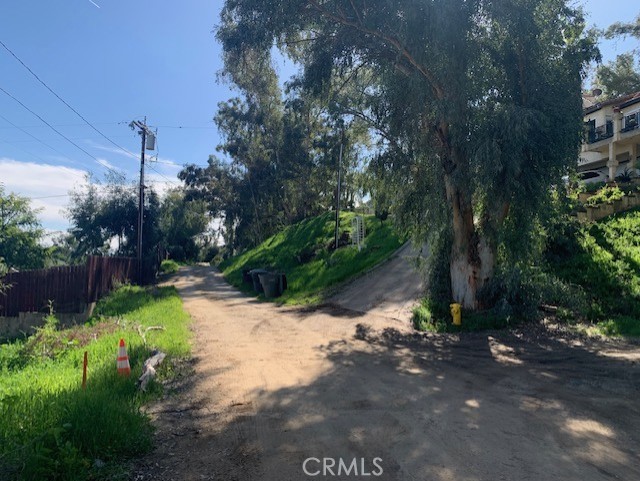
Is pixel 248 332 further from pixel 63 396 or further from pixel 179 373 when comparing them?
pixel 63 396

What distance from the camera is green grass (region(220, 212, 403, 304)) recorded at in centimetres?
2255

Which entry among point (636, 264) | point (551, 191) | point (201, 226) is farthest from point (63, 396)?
point (201, 226)

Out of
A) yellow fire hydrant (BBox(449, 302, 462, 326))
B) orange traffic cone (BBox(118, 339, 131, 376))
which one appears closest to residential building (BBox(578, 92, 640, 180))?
yellow fire hydrant (BBox(449, 302, 462, 326))

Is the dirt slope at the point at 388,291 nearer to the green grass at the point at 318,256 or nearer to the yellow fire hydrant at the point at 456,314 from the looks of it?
the green grass at the point at 318,256

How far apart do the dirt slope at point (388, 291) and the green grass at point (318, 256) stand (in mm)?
1206

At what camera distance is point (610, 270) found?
44.5 ft

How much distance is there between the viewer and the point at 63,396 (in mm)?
5555

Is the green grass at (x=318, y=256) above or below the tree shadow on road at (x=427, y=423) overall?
above

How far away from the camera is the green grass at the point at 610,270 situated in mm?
11422

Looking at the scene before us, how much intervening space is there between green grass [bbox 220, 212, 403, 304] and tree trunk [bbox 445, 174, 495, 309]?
27.2 feet

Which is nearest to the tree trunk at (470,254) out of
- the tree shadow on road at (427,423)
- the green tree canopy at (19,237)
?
the tree shadow on road at (427,423)

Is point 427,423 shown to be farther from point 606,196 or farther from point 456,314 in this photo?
point 606,196

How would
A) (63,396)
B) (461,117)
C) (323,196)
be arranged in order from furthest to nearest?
(323,196), (461,117), (63,396)

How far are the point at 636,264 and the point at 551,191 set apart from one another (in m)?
4.28
